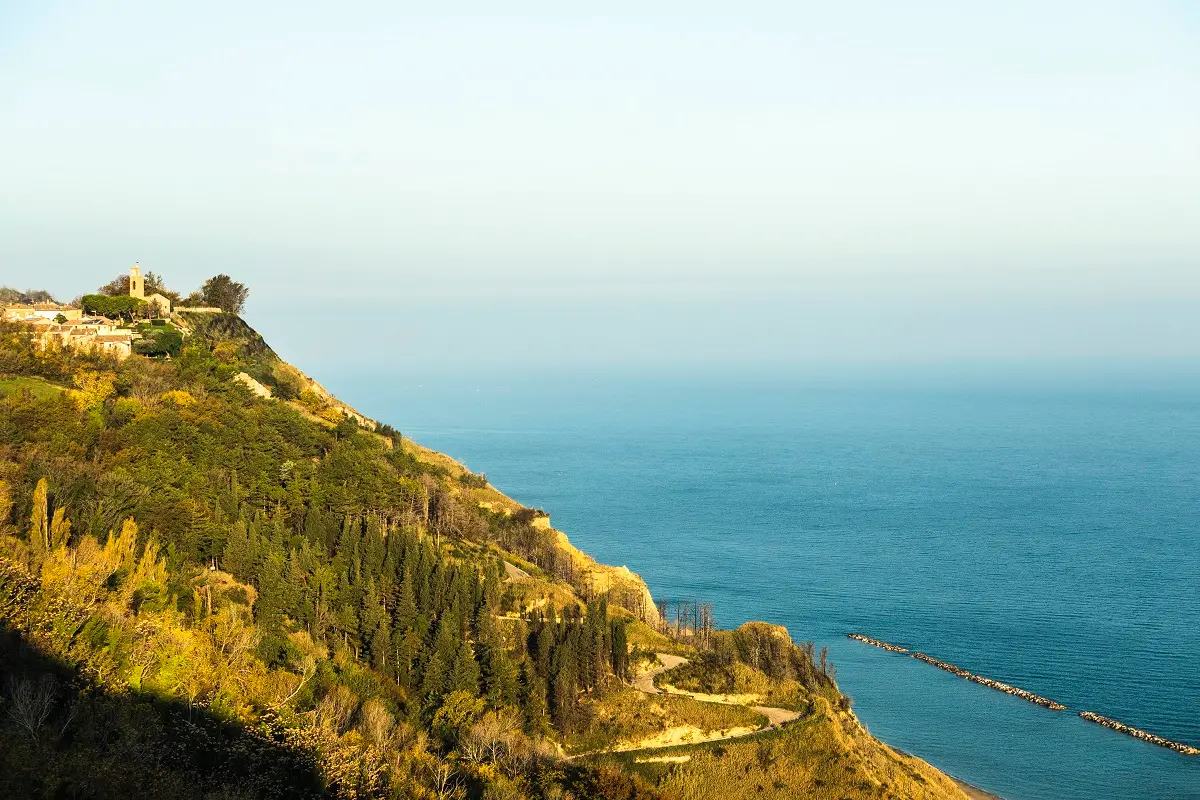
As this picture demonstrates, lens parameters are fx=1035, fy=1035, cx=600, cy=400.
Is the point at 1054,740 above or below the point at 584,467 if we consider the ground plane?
below

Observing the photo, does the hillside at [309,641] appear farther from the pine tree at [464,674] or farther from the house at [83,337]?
the house at [83,337]

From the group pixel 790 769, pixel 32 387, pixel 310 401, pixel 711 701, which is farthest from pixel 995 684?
pixel 32 387

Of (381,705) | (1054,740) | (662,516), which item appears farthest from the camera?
(662,516)

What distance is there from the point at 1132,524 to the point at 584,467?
7376 cm

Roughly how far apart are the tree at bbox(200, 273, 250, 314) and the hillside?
1657cm

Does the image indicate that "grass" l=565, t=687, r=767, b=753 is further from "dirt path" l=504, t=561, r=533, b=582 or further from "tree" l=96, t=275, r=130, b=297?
"tree" l=96, t=275, r=130, b=297

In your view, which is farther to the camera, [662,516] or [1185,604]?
[662,516]

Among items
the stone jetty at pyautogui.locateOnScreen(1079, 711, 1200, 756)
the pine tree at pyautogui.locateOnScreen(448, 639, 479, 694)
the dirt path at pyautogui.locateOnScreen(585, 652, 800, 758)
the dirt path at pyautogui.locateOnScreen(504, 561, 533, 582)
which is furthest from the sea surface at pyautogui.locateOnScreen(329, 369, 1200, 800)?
the pine tree at pyautogui.locateOnScreen(448, 639, 479, 694)

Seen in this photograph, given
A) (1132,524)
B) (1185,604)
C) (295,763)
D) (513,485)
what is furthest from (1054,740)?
(513,485)

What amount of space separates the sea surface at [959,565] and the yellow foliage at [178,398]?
39665mm

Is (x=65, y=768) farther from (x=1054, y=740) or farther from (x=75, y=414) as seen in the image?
(x=1054, y=740)

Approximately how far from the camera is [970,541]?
327ft

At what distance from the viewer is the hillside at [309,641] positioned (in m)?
25.5

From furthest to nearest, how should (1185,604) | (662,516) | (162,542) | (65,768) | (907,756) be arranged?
1. (662,516)
2. (1185,604)
3. (907,756)
4. (162,542)
5. (65,768)
